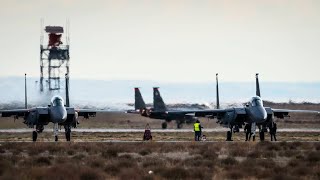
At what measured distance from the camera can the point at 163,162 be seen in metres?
33.9

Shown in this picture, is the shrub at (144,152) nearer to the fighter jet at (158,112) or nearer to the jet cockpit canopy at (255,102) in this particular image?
the jet cockpit canopy at (255,102)

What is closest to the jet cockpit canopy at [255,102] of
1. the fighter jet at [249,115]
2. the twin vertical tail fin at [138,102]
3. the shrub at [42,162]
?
the fighter jet at [249,115]

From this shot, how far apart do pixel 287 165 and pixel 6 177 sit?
13.0 meters

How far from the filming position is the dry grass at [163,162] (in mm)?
27438

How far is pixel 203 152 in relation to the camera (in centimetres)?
4112

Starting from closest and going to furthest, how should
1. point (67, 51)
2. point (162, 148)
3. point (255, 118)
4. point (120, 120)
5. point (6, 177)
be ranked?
1. point (6, 177)
2. point (162, 148)
3. point (255, 118)
4. point (120, 120)
5. point (67, 51)

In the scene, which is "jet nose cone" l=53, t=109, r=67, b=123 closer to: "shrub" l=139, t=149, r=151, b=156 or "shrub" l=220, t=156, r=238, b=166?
"shrub" l=139, t=149, r=151, b=156

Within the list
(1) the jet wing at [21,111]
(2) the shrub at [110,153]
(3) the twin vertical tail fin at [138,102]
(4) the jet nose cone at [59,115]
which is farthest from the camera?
(3) the twin vertical tail fin at [138,102]

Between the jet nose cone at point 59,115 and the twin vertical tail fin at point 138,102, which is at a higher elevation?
the twin vertical tail fin at point 138,102

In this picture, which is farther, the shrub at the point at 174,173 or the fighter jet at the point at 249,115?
the fighter jet at the point at 249,115

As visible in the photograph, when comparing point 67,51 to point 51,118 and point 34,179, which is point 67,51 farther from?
point 34,179

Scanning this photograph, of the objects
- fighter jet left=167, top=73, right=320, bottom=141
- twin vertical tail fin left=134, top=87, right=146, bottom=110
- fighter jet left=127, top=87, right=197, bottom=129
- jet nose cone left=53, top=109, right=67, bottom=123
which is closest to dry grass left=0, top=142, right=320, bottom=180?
fighter jet left=167, top=73, right=320, bottom=141

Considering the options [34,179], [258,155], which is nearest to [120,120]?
[258,155]

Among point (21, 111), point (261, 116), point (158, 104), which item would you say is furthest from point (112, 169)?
point (158, 104)
